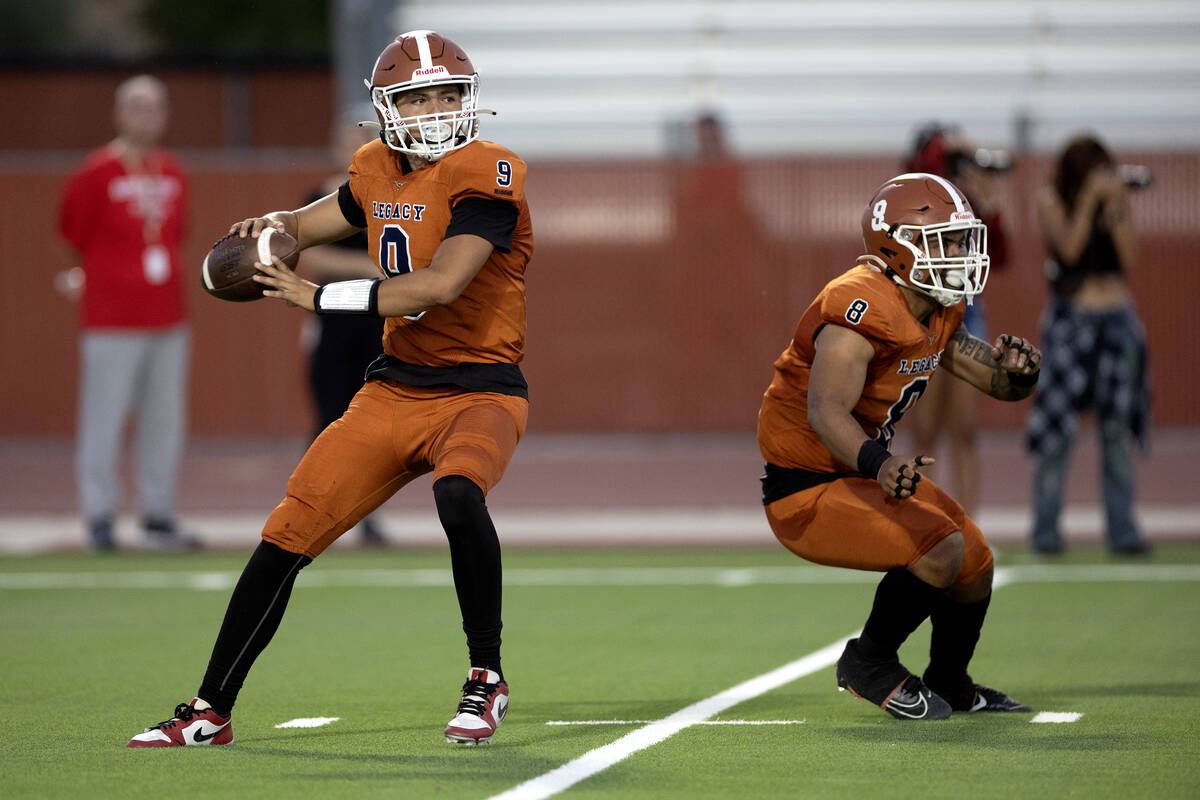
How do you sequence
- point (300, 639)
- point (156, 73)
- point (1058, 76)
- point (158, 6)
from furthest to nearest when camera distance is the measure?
point (158, 6) → point (156, 73) → point (1058, 76) → point (300, 639)

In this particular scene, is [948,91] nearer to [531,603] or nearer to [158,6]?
[531,603]

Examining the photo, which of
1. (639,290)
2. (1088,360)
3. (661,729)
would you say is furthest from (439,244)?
(639,290)

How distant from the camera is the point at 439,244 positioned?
5172mm

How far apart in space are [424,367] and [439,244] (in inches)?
14.1

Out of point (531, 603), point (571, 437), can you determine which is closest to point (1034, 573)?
point (531, 603)

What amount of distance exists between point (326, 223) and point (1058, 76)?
11.5 m

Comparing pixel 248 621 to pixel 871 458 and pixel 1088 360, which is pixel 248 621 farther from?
pixel 1088 360

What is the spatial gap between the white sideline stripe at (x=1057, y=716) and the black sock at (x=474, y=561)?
5.29ft

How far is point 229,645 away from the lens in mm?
5008

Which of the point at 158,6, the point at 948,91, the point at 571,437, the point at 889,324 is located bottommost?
the point at 571,437

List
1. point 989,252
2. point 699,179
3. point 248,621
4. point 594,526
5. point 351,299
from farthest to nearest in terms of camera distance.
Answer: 1. point 699,179
2. point 594,526
3. point 989,252
4. point 248,621
5. point 351,299

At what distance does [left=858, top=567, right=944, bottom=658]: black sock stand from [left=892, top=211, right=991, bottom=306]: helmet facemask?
0.83 metres

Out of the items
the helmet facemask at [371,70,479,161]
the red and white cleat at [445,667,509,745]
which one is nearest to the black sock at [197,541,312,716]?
the red and white cleat at [445,667,509,745]

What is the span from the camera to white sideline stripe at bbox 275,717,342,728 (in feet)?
17.5
